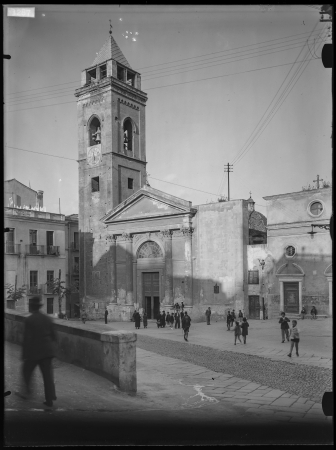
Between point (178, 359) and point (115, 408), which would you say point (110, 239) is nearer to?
point (178, 359)

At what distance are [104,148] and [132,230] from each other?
7.54 ft

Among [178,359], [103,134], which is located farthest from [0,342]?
[103,134]

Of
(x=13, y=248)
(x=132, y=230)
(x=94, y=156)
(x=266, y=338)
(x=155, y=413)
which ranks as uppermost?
(x=94, y=156)

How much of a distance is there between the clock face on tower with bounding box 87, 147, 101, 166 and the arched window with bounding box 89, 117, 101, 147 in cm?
15

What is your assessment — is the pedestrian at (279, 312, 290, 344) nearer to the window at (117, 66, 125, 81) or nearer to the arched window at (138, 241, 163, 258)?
the arched window at (138, 241, 163, 258)

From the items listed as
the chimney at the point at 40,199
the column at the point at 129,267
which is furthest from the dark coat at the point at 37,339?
the column at the point at 129,267

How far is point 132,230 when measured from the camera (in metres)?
10.1

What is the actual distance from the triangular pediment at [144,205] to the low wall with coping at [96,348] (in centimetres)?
413

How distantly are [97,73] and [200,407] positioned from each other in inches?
246

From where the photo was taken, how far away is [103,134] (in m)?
8.86

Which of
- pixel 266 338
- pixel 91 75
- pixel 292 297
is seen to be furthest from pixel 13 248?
pixel 292 297

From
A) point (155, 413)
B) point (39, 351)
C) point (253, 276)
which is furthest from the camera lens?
point (253, 276)

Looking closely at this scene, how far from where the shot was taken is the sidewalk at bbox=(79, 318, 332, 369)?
21.2 ft

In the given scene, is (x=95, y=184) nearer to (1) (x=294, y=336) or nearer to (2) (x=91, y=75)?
(2) (x=91, y=75)
